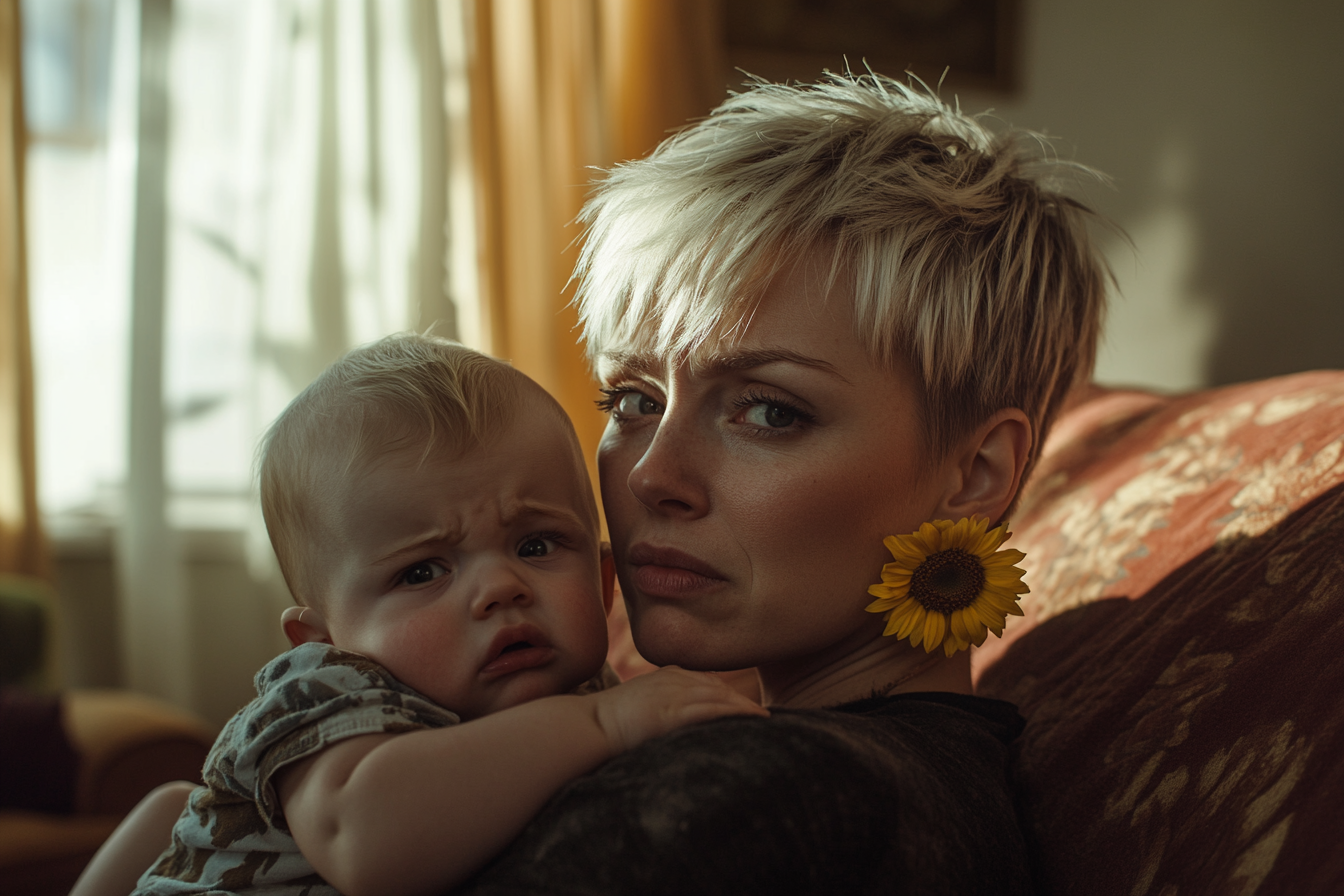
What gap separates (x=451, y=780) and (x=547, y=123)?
334 centimetres

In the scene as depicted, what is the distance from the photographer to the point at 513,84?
3.72m

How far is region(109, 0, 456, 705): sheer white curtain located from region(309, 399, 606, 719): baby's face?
9.20 feet

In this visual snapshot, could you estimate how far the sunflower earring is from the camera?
1.03 metres

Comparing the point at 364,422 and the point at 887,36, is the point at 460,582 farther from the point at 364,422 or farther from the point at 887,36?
the point at 887,36

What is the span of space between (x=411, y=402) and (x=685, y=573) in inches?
13.3

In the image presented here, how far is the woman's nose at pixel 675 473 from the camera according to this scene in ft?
3.39

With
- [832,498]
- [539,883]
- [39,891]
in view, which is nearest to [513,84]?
[39,891]

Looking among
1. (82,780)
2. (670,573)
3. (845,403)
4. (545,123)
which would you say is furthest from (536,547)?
(545,123)

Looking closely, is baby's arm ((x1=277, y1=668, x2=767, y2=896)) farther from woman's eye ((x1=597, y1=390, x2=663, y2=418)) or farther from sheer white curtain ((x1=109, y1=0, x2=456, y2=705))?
sheer white curtain ((x1=109, y1=0, x2=456, y2=705))

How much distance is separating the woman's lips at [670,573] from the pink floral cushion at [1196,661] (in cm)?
45

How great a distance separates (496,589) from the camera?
3.15ft

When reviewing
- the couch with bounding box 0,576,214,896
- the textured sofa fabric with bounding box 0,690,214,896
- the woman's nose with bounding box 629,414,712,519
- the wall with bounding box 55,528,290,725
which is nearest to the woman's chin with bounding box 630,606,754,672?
the woman's nose with bounding box 629,414,712,519

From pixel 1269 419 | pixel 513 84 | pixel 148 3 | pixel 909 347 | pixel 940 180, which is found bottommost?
pixel 1269 419

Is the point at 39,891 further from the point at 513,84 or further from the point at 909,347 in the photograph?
the point at 513,84
